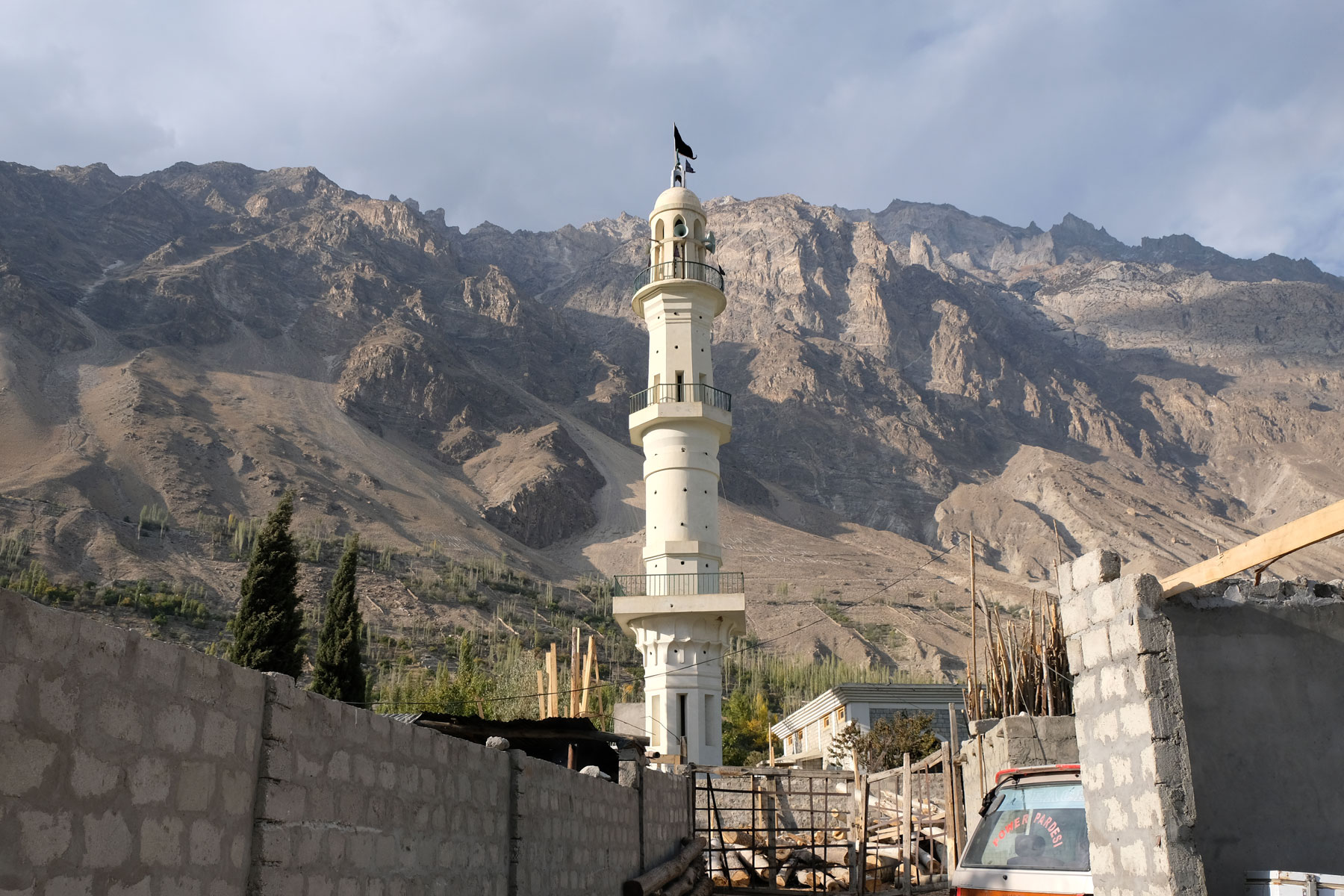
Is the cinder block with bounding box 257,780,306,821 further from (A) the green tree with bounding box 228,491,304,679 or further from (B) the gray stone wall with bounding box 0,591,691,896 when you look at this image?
(A) the green tree with bounding box 228,491,304,679

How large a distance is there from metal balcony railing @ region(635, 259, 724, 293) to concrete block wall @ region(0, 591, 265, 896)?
2688cm

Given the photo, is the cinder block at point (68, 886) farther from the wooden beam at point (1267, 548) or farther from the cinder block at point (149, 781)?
the wooden beam at point (1267, 548)

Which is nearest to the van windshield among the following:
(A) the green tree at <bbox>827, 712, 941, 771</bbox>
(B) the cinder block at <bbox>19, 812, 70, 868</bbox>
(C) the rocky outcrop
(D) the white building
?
(B) the cinder block at <bbox>19, 812, 70, 868</bbox>

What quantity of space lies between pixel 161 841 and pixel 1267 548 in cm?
522

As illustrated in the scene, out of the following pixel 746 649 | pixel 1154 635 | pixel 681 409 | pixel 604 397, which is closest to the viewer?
pixel 1154 635

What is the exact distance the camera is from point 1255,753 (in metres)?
6.33

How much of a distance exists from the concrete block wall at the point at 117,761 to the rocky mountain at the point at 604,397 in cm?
5249

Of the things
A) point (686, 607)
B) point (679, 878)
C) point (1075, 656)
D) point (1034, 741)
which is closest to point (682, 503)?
point (686, 607)

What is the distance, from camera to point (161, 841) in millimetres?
3701

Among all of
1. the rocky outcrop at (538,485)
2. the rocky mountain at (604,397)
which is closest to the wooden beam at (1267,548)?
the rocky mountain at (604,397)

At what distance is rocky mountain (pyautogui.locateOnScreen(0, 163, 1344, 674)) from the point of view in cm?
7325

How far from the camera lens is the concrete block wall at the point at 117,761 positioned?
3115 millimetres

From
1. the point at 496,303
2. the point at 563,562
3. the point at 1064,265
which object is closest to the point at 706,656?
the point at 563,562

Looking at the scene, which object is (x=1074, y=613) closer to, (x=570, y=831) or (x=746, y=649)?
(x=570, y=831)
